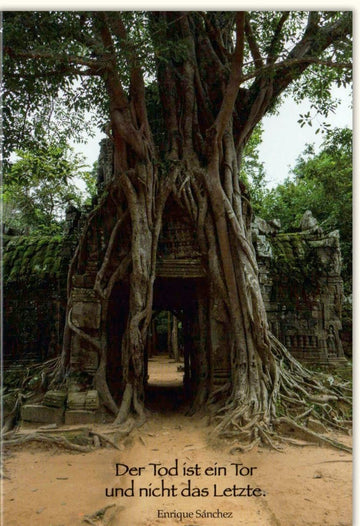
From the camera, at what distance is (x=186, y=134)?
234 inches

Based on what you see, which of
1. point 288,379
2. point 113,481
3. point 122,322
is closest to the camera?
point 113,481

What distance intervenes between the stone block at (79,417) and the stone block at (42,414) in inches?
3.6

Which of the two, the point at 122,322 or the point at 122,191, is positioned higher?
the point at 122,191

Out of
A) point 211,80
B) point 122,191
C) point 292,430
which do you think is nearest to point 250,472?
point 292,430

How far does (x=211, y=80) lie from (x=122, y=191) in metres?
2.53

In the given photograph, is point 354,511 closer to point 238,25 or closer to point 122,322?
point 122,322

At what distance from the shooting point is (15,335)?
6.79 m

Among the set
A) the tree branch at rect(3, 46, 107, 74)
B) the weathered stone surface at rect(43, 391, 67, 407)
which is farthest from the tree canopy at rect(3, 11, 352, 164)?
the weathered stone surface at rect(43, 391, 67, 407)

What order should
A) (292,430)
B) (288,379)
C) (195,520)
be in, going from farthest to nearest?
(288,379), (292,430), (195,520)

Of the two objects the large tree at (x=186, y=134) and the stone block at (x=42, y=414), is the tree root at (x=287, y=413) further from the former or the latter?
the stone block at (x=42, y=414)

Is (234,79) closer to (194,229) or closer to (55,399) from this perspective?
(194,229)

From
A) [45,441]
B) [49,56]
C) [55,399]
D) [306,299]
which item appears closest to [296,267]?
[306,299]

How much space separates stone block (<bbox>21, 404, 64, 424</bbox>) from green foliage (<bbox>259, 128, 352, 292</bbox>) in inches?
211

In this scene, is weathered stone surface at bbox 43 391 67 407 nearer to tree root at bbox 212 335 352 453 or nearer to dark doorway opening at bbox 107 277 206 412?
dark doorway opening at bbox 107 277 206 412
